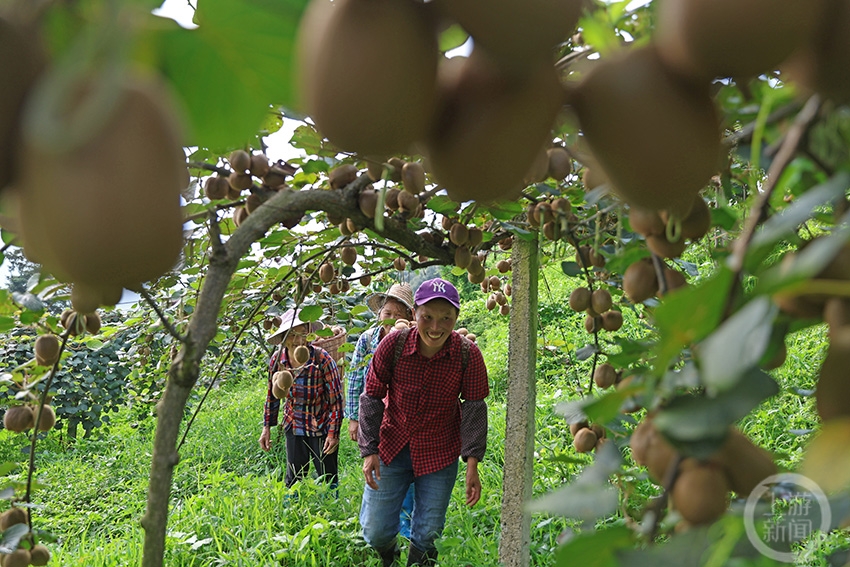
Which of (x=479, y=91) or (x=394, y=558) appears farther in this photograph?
(x=394, y=558)

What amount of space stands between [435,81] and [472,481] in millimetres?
2658

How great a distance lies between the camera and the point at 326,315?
7.58ft

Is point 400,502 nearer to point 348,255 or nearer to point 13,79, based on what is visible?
point 348,255

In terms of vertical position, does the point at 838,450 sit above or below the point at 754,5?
below

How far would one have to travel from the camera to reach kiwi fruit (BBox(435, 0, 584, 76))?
25cm

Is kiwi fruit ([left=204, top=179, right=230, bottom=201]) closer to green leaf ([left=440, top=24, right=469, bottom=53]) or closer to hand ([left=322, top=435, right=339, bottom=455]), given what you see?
green leaf ([left=440, top=24, right=469, bottom=53])

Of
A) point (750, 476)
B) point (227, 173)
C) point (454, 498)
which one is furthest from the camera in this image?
point (454, 498)

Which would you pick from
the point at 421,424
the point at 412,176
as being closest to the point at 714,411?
the point at 412,176

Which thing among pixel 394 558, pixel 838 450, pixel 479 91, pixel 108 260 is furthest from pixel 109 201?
pixel 394 558

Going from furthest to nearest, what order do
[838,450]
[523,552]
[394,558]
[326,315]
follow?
[394,558] → [326,315] → [523,552] → [838,450]

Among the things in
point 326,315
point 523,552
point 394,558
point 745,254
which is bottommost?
point 394,558

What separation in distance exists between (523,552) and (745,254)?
1.79 metres

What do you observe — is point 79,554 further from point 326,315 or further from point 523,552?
point 523,552

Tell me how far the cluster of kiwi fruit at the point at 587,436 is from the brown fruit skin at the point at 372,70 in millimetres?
844
